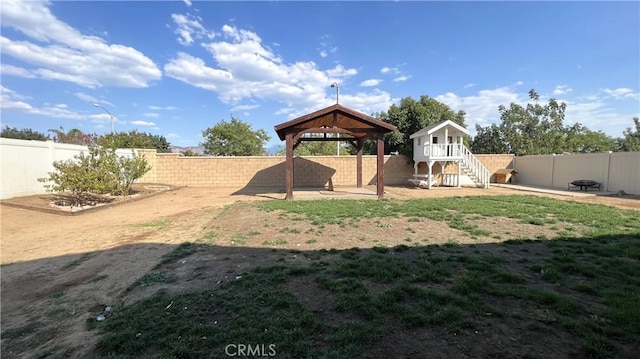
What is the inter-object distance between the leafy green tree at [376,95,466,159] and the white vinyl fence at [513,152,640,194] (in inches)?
239

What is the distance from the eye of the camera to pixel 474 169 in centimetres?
1867

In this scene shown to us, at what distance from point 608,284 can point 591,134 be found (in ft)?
132

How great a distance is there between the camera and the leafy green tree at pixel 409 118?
22.2m

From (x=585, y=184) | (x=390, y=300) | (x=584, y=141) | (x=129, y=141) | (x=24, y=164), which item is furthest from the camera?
(x=584, y=141)

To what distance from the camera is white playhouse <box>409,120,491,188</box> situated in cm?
1819

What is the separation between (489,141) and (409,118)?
1263 centimetres

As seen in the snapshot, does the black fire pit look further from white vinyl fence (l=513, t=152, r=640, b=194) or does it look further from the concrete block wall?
the concrete block wall

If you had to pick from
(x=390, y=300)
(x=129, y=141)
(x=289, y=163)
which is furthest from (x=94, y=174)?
(x=129, y=141)

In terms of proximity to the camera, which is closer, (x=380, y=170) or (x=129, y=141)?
(x=380, y=170)

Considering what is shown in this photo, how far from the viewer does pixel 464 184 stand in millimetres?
19406

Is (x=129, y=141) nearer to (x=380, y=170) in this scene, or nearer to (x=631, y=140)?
(x=380, y=170)

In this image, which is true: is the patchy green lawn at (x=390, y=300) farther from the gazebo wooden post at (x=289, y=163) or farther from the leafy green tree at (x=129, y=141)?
the leafy green tree at (x=129, y=141)

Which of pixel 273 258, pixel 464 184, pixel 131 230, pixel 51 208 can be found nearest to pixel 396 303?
pixel 273 258

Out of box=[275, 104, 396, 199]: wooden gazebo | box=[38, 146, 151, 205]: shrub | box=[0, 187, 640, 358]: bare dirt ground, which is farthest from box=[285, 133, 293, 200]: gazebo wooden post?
box=[38, 146, 151, 205]: shrub
